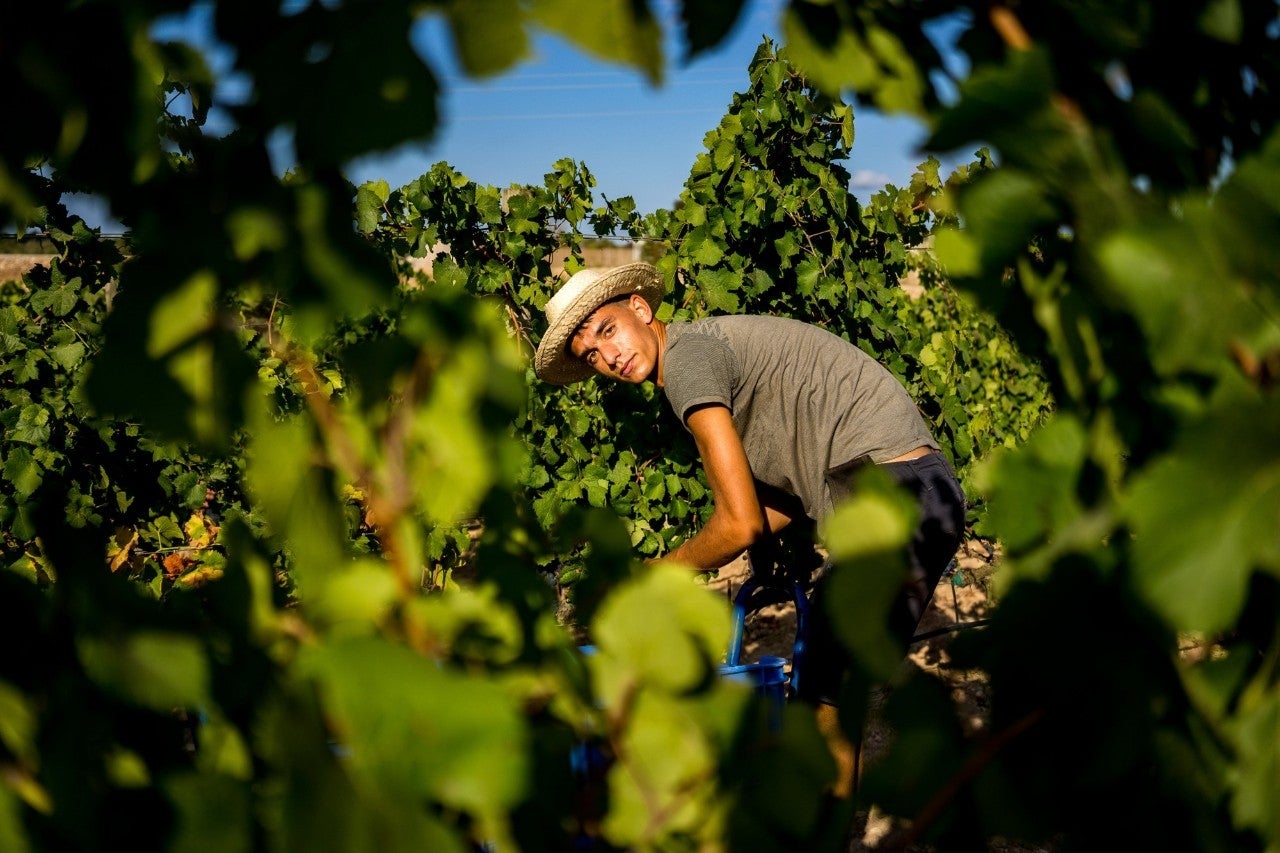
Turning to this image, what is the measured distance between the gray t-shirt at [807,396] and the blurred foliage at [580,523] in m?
2.58

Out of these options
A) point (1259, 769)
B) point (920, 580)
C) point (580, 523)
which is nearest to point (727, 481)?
point (920, 580)

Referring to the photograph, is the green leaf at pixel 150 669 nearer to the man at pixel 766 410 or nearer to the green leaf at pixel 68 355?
the man at pixel 766 410

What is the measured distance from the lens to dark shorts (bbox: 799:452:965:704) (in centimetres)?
282

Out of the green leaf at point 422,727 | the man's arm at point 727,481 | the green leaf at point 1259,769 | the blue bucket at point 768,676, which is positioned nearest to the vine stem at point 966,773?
the green leaf at point 1259,769

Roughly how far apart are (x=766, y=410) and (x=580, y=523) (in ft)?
9.06

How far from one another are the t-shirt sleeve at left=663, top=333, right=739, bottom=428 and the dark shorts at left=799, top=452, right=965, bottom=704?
0.62 m

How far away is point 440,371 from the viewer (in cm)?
57

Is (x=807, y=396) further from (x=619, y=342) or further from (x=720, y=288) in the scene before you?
(x=720, y=288)

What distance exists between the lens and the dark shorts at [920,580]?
2818 millimetres

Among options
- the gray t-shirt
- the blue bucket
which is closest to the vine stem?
the blue bucket

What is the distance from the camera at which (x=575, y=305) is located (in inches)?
135

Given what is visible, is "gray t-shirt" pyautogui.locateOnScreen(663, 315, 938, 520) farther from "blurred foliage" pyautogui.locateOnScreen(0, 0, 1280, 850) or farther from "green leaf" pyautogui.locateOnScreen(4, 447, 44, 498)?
"green leaf" pyautogui.locateOnScreen(4, 447, 44, 498)

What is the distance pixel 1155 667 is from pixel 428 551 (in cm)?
376

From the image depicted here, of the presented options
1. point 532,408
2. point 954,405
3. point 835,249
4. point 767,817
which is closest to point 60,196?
point 532,408
